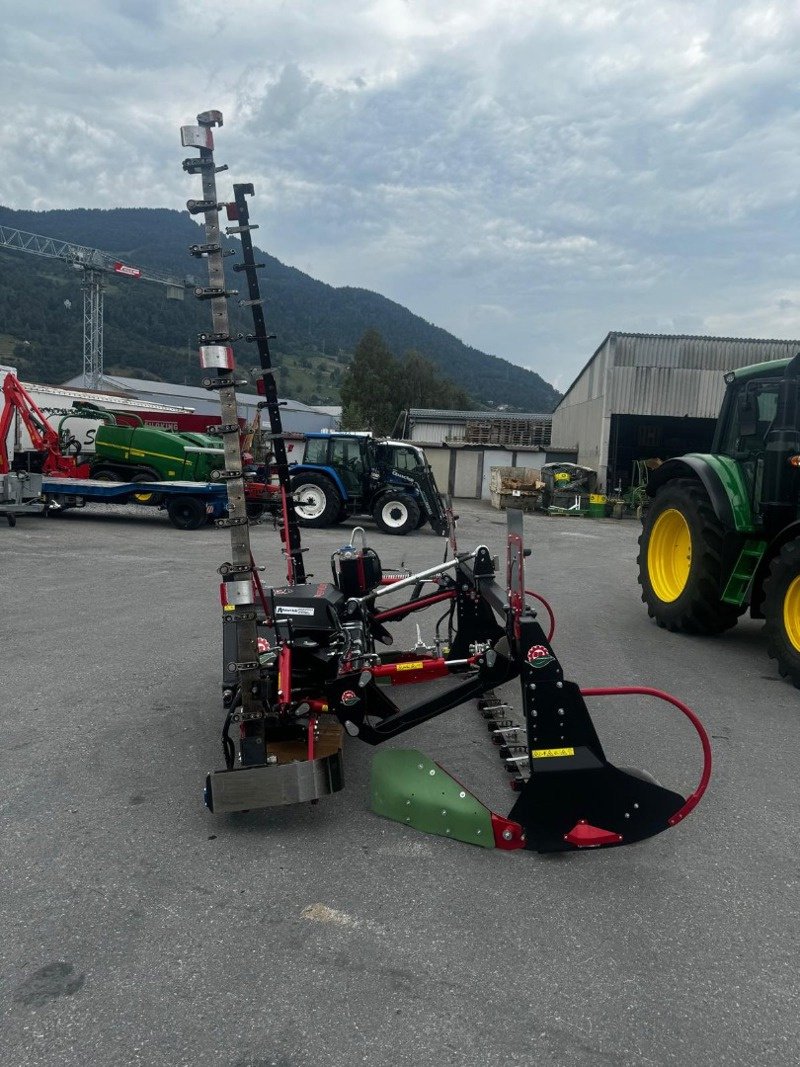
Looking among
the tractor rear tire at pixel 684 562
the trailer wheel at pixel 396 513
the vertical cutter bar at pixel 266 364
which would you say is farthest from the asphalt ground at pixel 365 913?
the trailer wheel at pixel 396 513

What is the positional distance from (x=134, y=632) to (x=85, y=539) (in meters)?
6.80

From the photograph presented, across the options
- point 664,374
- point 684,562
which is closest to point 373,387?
point 664,374

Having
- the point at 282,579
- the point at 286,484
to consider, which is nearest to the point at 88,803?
the point at 286,484

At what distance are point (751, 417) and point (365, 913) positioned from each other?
5.72m

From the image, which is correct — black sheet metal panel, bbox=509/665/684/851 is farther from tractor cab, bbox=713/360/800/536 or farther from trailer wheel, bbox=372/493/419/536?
trailer wheel, bbox=372/493/419/536

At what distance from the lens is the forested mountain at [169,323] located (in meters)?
85.6

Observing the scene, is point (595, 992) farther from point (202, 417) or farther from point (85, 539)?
point (202, 417)

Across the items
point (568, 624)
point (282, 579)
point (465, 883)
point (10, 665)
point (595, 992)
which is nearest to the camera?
point (595, 992)

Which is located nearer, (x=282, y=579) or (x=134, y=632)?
(x=134, y=632)

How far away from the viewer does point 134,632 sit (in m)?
6.71

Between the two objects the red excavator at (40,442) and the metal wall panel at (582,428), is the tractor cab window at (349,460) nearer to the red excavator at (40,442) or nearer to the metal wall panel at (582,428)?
the red excavator at (40,442)

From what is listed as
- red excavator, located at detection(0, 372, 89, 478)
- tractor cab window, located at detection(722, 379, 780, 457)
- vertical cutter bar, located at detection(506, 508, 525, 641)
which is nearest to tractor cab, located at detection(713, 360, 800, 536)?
tractor cab window, located at detection(722, 379, 780, 457)

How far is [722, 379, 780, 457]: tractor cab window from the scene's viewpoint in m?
6.63

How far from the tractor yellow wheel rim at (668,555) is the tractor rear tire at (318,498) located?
358 inches
